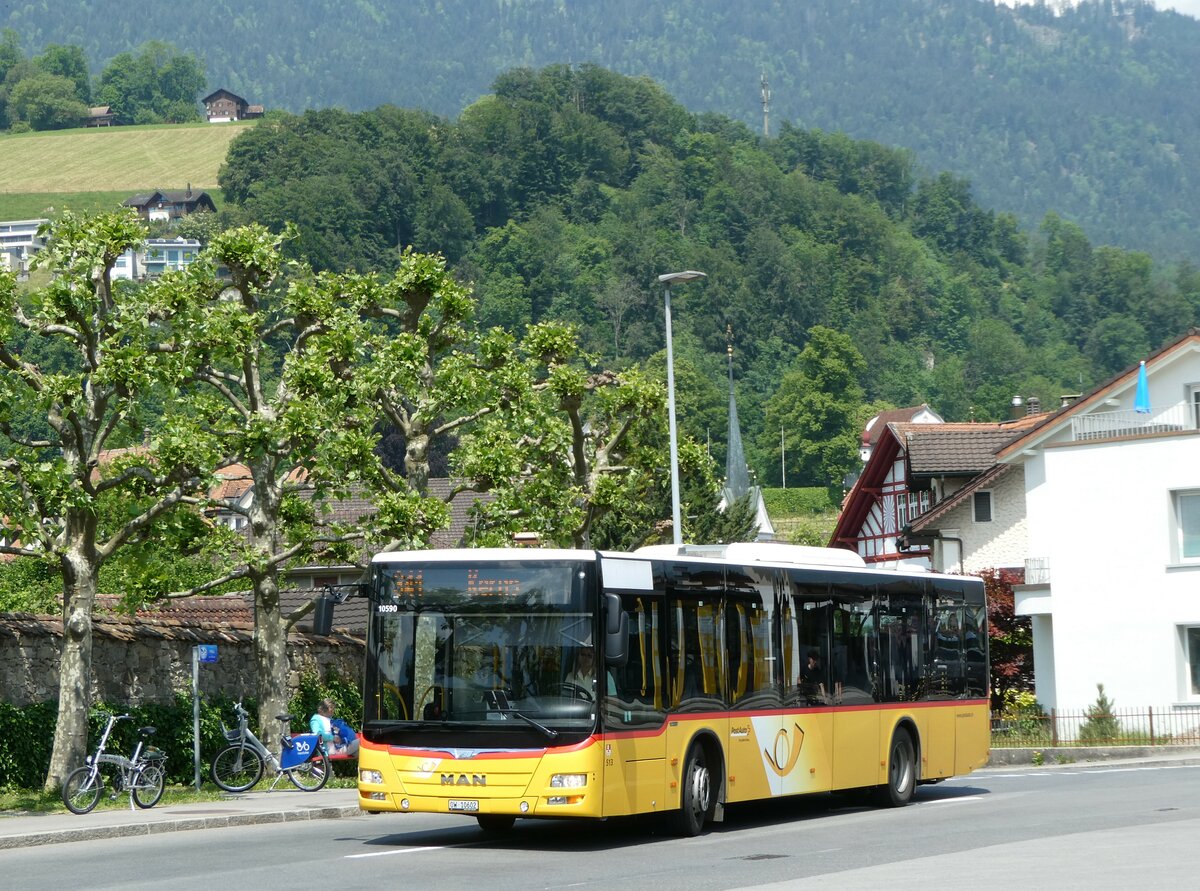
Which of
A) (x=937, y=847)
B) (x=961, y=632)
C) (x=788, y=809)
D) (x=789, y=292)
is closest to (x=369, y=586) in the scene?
(x=937, y=847)

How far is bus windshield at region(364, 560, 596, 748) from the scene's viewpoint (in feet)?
→ 54.1

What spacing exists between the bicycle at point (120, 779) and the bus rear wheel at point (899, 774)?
8.48m

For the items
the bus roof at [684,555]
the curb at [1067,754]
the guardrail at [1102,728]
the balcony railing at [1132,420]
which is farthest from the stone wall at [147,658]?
the balcony railing at [1132,420]

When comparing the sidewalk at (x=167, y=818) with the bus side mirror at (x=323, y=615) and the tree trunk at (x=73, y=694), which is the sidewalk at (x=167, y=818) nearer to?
the tree trunk at (x=73, y=694)

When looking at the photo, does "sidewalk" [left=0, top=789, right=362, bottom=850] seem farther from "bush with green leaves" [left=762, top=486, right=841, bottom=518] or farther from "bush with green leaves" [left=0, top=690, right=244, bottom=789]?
"bush with green leaves" [left=762, top=486, right=841, bottom=518]

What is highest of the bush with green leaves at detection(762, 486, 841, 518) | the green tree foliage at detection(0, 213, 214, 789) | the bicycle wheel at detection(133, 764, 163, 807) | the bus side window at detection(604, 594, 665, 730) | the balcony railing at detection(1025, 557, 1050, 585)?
the bush with green leaves at detection(762, 486, 841, 518)

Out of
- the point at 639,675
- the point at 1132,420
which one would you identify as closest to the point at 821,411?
the point at 1132,420

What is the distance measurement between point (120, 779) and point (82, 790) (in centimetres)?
79

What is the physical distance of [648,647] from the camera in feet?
56.6

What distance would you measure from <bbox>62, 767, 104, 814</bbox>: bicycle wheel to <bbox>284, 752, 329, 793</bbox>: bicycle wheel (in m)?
4.45

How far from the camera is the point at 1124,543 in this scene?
40000 mm

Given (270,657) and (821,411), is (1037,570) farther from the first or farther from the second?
(821,411)

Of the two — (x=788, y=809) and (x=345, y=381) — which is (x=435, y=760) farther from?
(x=345, y=381)

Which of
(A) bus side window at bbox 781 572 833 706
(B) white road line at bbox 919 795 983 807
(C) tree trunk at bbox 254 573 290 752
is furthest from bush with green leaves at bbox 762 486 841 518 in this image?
(A) bus side window at bbox 781 572 833 706
